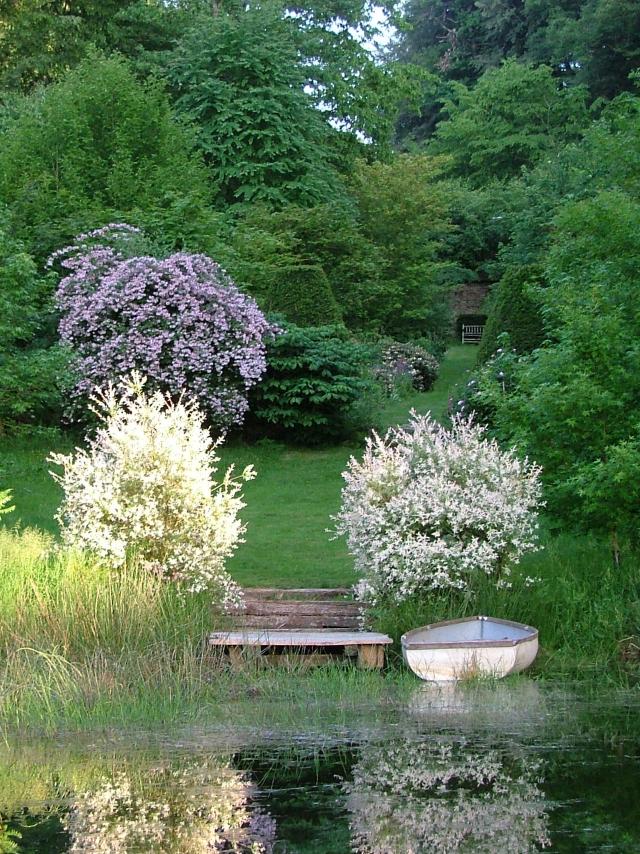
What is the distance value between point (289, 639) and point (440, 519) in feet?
5.87

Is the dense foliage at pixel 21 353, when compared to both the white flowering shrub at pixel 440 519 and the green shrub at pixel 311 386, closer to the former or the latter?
the green shrub at pixel 311 386

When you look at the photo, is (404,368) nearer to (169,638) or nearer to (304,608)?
(304,608)

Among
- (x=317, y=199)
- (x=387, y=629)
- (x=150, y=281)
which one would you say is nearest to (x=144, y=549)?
(x=387, y=629)

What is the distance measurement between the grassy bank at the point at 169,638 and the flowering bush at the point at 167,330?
286 inches

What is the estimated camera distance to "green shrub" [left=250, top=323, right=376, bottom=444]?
67.7 feet

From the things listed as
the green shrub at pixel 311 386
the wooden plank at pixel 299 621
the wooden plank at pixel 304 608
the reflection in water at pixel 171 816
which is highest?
the green shrub at pixel 311 386

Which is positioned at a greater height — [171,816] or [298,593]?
[298,593]

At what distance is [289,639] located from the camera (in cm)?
1052

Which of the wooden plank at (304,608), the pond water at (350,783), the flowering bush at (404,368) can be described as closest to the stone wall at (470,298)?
the flowering bush at (404,368)

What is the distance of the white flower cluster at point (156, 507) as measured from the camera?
10.8m

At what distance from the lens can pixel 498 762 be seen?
25.3 feet

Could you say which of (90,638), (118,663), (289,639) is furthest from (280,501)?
(118,663)

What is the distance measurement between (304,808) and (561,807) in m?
1.43

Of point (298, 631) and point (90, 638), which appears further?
point (298, 631)
